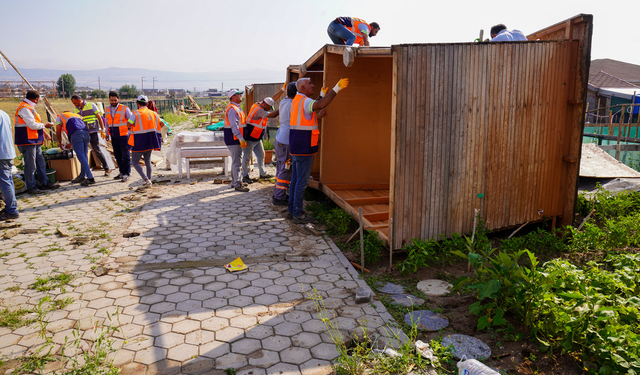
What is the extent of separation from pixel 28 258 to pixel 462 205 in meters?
5.87

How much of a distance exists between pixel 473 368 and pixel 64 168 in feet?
36.0

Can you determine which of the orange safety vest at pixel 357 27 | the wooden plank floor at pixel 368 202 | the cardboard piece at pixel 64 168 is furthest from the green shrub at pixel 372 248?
the cardboard piece at pixel 64 168

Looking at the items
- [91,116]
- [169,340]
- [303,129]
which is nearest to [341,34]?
[303,129]

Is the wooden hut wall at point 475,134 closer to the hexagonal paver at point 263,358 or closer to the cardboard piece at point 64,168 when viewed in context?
the hexagonal paver at point 263,358

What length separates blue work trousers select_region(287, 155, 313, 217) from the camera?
21.8 feet

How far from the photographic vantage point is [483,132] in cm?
523

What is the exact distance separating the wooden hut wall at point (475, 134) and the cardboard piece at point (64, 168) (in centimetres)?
929

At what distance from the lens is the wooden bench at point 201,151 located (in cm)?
1052

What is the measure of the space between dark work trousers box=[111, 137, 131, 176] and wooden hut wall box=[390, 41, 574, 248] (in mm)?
8040

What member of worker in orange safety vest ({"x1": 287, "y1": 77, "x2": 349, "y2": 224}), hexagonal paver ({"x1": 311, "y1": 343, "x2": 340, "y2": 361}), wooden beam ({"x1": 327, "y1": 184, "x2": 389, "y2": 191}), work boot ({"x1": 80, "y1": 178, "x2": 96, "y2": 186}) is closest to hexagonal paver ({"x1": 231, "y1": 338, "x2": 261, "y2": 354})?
hexagonal paver ({"x1": 311, "y1": 343, "x2": 340, "y2": 361})

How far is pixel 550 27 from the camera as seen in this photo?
19.3 ft

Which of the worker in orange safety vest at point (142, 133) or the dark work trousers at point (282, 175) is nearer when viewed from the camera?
the dark work trousers at point (282, 175)

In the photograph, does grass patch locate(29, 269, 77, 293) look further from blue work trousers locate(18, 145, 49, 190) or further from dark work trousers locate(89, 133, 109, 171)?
dark work trousers locate(89, 133, 109, 171)

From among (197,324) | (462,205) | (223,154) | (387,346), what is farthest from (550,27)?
(223,154)
